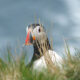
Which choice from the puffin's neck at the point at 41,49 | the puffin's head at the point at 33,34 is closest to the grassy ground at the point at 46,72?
the puffin's neck at the point at 41,49

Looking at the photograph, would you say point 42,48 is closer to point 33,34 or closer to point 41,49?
point 41,49

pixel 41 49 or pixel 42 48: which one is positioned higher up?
pixel 42 48

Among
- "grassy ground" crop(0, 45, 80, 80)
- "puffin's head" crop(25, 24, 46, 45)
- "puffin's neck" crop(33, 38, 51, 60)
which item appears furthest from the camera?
"puffin's head" crop(25, 24, 46, 45)

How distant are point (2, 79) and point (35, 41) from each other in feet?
11.4

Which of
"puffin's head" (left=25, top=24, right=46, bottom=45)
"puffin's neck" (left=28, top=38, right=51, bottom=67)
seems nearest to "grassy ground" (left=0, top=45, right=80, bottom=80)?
"puffin's neck" (left=28, top=38, right=51, bottom=67)

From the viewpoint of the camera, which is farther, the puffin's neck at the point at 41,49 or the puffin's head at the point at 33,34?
the puffin's head at the point at 33,34

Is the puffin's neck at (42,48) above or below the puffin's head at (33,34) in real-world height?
below

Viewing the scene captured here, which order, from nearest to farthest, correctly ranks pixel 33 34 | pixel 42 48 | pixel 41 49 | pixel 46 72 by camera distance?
pixel 46 72
pixel 42 48
pixel 41 49
pixel 33 34

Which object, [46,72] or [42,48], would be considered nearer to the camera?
[46,72]

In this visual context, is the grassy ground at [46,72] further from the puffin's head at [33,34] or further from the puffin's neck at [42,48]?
the puffin's head at [33,34]

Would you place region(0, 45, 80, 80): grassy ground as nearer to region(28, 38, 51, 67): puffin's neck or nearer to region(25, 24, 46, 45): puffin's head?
region(28, 38, 51, 67): puffin's neck

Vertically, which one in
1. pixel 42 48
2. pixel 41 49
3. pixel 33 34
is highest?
pixel 33 34

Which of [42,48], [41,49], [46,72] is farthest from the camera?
[41,49]

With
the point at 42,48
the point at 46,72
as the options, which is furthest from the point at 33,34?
the point at 46,72
